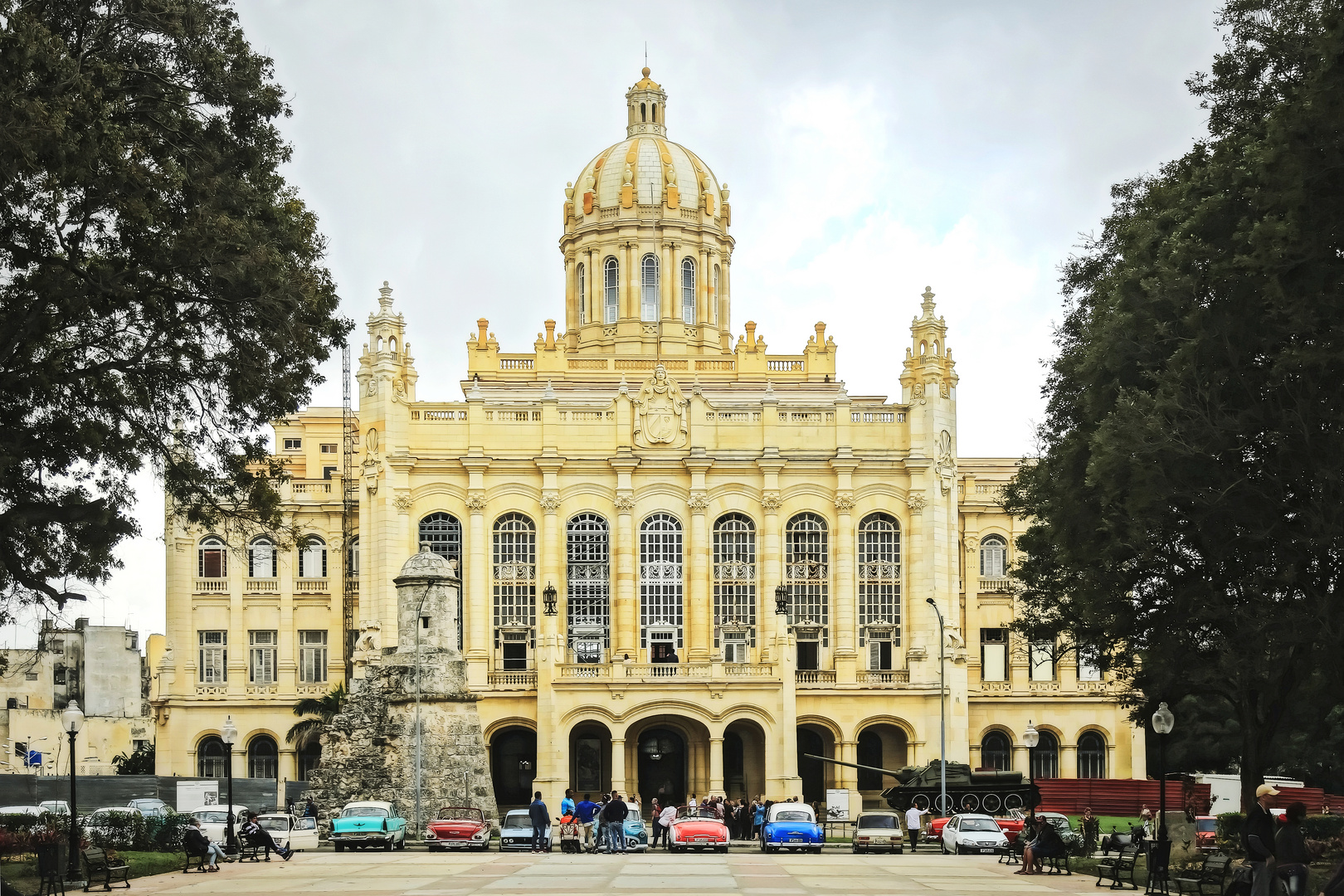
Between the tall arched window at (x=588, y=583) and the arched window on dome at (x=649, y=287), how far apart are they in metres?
14.5

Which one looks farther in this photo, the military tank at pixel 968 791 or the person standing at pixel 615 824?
the military tank at pixel 968 791

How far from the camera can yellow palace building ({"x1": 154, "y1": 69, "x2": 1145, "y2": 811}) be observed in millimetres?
75312

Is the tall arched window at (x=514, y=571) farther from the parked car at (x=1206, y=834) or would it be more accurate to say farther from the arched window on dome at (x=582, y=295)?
the parked car at (x=1206, y=834)

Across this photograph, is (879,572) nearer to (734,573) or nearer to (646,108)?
(734,573)

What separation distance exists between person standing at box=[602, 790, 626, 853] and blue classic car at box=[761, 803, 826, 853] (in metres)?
3.73

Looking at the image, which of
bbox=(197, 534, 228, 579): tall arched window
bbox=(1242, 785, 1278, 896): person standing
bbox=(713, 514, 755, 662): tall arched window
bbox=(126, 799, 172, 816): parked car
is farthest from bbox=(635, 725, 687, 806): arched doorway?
bbox=(1242, 785, 1278, 896): person standing

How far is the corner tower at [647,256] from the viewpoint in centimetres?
8888

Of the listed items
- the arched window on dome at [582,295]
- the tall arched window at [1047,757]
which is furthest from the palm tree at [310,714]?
the tall arched window at [1047,757]

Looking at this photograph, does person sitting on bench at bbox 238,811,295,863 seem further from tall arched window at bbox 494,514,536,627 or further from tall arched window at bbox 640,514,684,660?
tall arched window at bbox 640,514,684,660

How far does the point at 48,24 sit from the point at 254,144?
406 centimetres

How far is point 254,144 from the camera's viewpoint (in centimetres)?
3250

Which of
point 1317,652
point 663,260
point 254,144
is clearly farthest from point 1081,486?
point 663,260

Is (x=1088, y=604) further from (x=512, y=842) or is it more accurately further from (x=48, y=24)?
(x=48, y=24)

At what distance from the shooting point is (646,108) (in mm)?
94250
